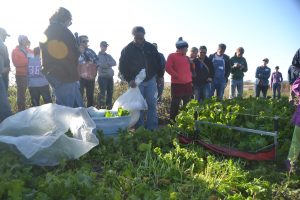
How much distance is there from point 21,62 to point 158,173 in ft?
16.7

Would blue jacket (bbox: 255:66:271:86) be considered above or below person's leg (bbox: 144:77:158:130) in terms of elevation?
above

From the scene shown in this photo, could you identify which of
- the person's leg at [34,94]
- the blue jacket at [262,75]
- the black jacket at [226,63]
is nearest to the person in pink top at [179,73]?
the black jacket at [226,63]

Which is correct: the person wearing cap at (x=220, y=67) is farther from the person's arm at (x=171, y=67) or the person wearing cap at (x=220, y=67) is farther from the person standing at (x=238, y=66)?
the person's arm at (x=171, y=67)

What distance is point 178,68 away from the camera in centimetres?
700

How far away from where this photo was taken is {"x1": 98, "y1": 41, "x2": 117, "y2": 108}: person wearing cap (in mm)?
8383

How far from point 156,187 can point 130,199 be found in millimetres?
623

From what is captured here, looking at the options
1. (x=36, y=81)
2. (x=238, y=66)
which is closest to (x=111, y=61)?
(x=36, y=81)

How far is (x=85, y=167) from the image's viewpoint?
3.41 meters

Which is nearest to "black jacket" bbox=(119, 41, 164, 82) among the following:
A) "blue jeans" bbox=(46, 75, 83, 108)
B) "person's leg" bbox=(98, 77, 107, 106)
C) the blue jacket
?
"blue jeans" bbox=(46, 75, 83, 108)

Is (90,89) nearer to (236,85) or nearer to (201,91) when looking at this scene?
(201,91)

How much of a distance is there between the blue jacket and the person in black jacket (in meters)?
3.67

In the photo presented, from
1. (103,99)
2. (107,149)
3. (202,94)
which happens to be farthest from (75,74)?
(202,94)

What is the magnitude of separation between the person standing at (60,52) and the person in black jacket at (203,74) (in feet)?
13.2

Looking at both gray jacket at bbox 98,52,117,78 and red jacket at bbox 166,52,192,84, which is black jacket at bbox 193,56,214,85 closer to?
red jacket at bbox 166,52,192,84
